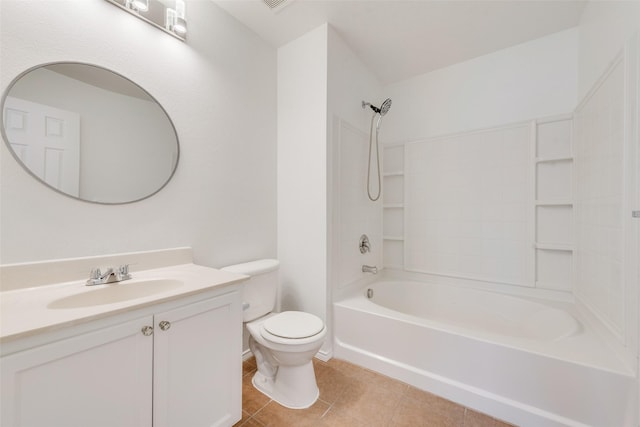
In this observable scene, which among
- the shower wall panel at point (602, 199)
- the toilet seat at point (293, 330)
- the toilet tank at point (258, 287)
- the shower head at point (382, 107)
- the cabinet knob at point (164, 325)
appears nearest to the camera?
the cabinet knob at point (164, 325)

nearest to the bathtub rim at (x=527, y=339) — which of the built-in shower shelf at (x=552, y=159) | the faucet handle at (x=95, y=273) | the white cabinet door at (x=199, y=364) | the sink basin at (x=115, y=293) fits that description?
the white cabinet door at (x=199, y=364)

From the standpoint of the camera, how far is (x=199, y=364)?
1101 millimetres

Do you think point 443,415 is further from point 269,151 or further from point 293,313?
point 269,151

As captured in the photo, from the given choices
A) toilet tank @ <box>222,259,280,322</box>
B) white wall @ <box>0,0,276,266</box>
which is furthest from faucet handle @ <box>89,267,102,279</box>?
toilet tank @ <box>222,259,280,322</box>

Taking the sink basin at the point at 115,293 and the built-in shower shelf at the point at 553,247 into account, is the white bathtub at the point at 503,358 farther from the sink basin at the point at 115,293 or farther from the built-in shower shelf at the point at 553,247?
the sink basin at the point at 115,293

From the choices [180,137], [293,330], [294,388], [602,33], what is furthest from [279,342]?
[602,33]

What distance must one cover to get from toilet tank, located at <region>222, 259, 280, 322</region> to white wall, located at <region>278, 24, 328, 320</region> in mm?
288

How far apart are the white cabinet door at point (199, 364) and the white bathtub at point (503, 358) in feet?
3.04

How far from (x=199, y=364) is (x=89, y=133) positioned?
119 centimetres

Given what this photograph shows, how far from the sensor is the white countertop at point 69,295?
734 millimetres

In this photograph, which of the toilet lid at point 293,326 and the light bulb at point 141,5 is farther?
the toilet lid at point 293,326

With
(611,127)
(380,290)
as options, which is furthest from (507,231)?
(380,290)

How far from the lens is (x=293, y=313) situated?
170 centimetres

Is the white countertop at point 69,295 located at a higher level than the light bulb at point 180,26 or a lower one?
lower
